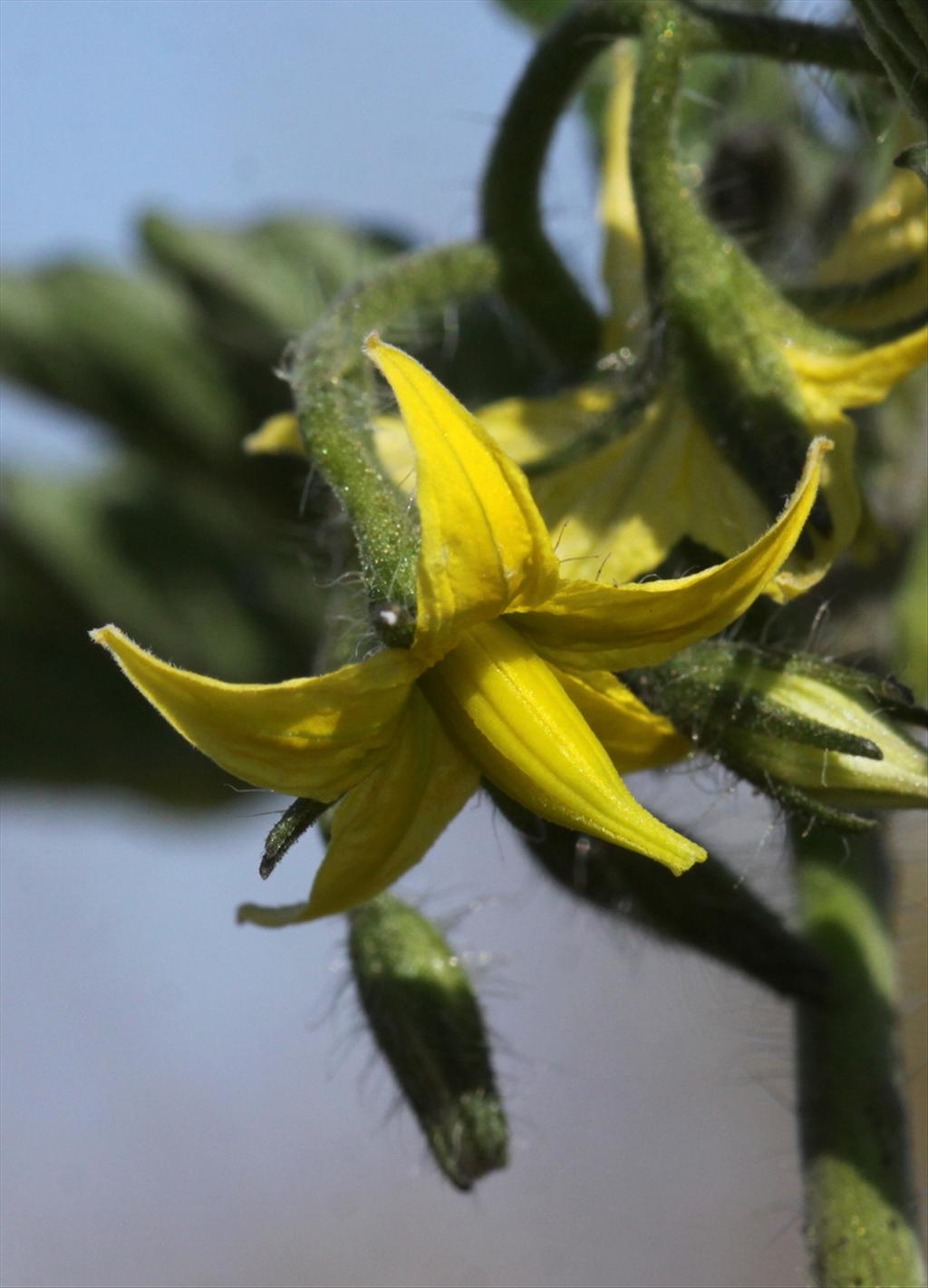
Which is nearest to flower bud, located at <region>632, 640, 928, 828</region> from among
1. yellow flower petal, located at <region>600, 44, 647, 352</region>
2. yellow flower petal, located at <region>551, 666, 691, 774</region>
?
yellow flower petal, located at <region>551, 666, 691, 774</region>

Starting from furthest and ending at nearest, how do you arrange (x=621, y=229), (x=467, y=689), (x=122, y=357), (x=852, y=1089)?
(x=122, y=357) → (x=621, y=229) → (x=852, y=1089) → (x=467, y=689)

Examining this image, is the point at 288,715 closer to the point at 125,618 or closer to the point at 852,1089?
the point at 852,1089

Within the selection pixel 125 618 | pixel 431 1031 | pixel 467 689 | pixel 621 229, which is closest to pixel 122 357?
pixel 125 618

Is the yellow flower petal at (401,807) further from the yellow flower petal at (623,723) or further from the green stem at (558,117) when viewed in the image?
the green stem at (558,117)

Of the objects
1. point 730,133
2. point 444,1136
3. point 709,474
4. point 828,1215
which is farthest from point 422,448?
point 730,133

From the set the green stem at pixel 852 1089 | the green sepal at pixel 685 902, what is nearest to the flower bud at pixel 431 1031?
the green sepal at pixel 685 902
